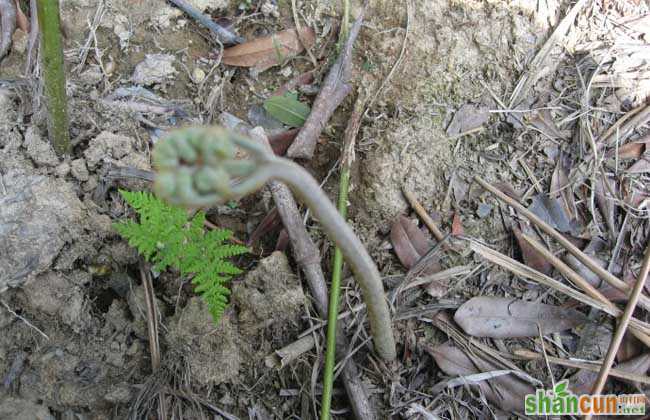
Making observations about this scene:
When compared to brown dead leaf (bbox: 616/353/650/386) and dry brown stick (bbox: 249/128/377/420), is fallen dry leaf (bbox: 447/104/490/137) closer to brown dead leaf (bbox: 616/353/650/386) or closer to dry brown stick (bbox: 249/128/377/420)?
dry brown stick (bbox: 249/128/377/420)

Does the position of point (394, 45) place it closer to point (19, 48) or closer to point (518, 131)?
point (518, 131)

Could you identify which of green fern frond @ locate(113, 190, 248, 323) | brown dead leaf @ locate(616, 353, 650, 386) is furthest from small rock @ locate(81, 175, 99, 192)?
brown dead leaf @ locate(616, 353, 650, 386)

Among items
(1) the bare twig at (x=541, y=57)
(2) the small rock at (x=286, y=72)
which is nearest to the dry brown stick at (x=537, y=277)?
(1) the bare twig at (x=541, y=57)

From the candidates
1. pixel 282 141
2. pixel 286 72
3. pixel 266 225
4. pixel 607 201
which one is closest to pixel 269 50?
pixel 286 72

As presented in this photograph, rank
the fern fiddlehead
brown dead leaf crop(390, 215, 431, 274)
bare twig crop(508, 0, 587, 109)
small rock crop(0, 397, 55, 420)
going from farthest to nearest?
bare twig crop(508, 0, 587, 109), brown dead leaf crop(390, 215, 431, 274), small rock crop(0, 397, 55, 420), the fern fiddlehead

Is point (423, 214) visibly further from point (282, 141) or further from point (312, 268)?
point (282, 141)
